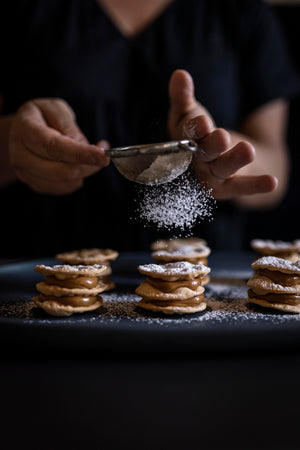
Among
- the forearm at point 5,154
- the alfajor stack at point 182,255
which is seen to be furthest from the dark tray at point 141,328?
the forearm at point 5,154

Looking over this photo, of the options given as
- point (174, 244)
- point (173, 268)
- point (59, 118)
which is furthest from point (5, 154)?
point (173, 268)

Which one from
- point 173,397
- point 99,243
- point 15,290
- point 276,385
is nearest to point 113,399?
point 173,397

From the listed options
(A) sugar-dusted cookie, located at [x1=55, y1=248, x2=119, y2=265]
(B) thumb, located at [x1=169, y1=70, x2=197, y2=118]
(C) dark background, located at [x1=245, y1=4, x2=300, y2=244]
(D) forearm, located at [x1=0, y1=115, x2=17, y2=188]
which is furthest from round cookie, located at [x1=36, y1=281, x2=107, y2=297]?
(C) dark background, located at [x1=245, y1=4, x2=300, y2=244]

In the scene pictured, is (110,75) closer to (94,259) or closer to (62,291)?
(94,259)

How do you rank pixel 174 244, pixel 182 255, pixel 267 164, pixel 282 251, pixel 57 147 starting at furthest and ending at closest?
1. pixel 267 164
2. pixel 174 244
3. pixel 282 251
4. pixel 182 255
5. pixel 57 147

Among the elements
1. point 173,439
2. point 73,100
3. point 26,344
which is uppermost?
point 73,100

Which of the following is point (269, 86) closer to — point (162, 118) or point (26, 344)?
point (162, 118)

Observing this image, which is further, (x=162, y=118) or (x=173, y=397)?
(x=162, y=118)

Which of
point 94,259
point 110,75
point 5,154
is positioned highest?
point 110,75
